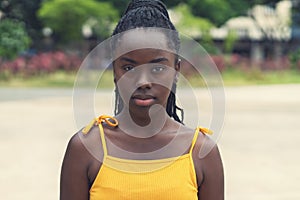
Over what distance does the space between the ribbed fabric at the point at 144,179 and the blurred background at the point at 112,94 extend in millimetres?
120

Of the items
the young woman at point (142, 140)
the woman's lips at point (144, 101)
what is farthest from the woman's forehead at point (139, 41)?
the woman's lips at point (144, 101)

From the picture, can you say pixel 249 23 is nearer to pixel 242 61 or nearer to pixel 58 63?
pixel 242 61

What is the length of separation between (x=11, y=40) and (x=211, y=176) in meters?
25.3

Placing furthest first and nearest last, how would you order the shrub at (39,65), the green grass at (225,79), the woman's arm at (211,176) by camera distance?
the shrub at (39,65) → the green grass at (225,79) → the woman's arm at (211,176)

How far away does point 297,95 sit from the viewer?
20.0 metres

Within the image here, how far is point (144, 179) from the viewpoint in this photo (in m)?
1.45

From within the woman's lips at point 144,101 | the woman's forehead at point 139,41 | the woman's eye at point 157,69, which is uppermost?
the woman's forehead at point 139,41

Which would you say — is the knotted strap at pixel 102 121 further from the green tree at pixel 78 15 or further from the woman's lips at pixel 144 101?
→ the green tree at pixel 78 15

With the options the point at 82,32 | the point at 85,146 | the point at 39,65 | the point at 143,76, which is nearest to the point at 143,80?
the point at 143,76

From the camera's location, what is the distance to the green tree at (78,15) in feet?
89.2

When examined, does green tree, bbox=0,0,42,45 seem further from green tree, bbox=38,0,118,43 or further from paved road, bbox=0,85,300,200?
paved road, bbox=0,85,300,200

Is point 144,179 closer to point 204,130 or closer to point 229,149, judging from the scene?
point 204,130

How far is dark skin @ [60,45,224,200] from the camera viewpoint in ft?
4.69

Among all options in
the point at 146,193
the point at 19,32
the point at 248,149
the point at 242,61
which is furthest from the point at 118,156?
the point at 242,61
